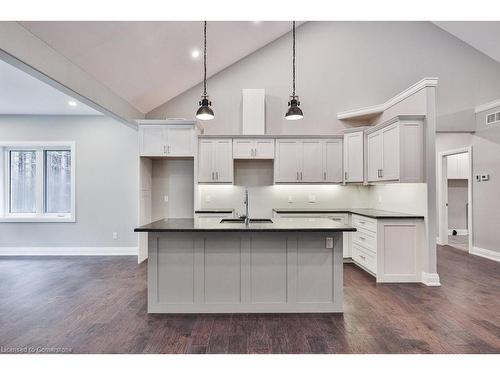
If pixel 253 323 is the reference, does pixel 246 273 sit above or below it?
above

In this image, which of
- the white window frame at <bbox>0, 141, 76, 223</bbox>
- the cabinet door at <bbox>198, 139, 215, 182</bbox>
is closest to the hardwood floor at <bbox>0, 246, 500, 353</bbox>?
the white window frame at <bbox>0, 141, 76, 223</bbox>

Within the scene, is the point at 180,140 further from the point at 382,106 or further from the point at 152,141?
the point at 382,106

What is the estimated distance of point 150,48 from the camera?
402cm

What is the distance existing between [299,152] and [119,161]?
3661 millimetres

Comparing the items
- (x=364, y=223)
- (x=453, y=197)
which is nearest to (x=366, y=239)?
(x=364, y=223)

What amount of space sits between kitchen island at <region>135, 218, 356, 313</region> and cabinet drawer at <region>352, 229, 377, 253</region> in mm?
1518

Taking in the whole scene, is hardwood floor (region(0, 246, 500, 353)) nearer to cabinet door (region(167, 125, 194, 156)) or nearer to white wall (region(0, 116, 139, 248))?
white wall (region(0, 116, 139, 248))

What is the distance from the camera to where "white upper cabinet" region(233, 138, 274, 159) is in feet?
18.1

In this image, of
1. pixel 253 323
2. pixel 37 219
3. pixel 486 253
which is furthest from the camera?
pixel 37 219

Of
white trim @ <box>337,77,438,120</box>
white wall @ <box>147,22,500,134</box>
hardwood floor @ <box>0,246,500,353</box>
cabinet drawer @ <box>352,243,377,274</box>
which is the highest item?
white wall @ <box>147,22,500,134</box>

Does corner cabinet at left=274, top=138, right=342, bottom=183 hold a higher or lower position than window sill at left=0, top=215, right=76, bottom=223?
higher

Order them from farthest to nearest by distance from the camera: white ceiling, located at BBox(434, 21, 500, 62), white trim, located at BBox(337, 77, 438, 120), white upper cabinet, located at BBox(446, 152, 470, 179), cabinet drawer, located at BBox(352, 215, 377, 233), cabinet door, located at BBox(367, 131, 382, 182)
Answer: white upper cabinet, located at BBox(446, 152, 470, 179) < white ceiling, located at BBox(434, 21, 500, 62) < cabinet door, located at BBox(367, 131, 382, 182) < cabinet drawer, located at BBox(352, 215, 377, 233) < white trim, located at BBox(337, 77, 438, 120)

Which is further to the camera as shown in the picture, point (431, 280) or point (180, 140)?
point (180, 140)

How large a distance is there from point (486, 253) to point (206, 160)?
575 cm
